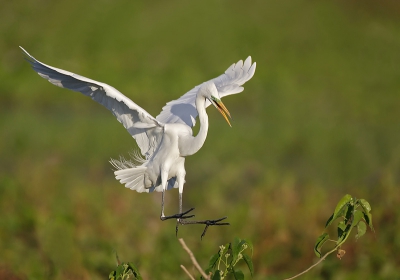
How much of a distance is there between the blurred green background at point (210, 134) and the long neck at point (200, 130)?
7.55 feet

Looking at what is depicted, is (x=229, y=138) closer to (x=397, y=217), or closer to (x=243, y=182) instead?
(x=243, y=182)

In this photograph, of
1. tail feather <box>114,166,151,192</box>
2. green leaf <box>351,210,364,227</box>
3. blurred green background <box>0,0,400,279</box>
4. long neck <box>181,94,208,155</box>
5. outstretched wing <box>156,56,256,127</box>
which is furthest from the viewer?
blurred green background <box>0,0,400,279</box>

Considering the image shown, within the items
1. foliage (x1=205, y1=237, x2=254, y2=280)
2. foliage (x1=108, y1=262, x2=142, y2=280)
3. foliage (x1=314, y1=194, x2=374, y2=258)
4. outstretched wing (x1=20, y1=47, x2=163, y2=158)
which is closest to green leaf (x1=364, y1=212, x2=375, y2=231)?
foliage (x1=314, y1=194, x2=374, y2=258)

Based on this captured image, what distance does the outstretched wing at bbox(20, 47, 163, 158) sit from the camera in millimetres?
3828

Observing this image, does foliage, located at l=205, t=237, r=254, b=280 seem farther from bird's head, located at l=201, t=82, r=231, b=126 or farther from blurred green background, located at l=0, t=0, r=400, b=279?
blurred green background, located at l=0, t=0, r=400, b=279

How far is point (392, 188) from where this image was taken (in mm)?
7027

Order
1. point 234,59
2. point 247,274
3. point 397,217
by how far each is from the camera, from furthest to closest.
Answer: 1. point 234,59
2. point 397,217
3. point 247,274

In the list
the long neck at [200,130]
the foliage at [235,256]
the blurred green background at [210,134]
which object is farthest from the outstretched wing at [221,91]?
the blurred green background at [210,134]

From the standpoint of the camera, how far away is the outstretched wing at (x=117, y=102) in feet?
12.6

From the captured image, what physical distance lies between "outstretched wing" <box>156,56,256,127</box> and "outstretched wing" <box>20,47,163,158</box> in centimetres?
27

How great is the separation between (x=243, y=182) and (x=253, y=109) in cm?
447

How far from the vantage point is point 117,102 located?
4016 millimetres

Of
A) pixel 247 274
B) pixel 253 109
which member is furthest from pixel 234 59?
pixel 247 274

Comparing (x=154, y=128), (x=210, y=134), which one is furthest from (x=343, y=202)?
(x=210, y=134)
